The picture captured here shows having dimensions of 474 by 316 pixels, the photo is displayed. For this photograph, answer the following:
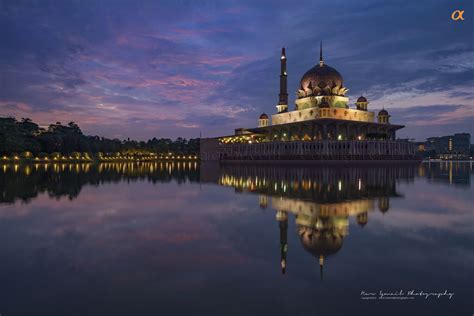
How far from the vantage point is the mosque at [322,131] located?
66000 millimetres

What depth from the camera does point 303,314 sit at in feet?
15.0

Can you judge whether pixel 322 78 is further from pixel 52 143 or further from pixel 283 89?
pixel 52 143

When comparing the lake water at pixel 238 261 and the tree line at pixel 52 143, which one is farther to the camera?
the tree line at pixel 52 143

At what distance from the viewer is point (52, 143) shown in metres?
80.5

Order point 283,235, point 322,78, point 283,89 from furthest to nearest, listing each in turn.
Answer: point 283,89 < point 322,78 < point 283,235

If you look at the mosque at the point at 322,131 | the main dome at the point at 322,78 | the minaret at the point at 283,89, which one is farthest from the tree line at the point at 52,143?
the main dome at the point at 322,78

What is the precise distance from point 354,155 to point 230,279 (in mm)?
Result: 62957

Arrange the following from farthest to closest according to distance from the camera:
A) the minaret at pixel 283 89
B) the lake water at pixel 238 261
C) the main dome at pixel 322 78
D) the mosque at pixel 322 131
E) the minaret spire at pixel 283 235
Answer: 1. the minaret at pixel 283 89
2. the main dome at pixel 322 78
3. the mosque at pixel 322 131
4. the minaret spire at pixel 283 235
5. the lake water at pixel 238 261

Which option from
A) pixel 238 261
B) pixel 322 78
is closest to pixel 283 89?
pixel 322 78

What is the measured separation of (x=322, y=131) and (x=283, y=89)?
1032 inches

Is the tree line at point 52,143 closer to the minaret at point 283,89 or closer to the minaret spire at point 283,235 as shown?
the minaret at point 283,89

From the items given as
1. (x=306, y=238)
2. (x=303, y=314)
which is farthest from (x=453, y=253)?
(x=303, y=314)

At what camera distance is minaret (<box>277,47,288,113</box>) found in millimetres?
92375

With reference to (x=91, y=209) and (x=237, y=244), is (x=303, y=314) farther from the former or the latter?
(x=91, y=209)
